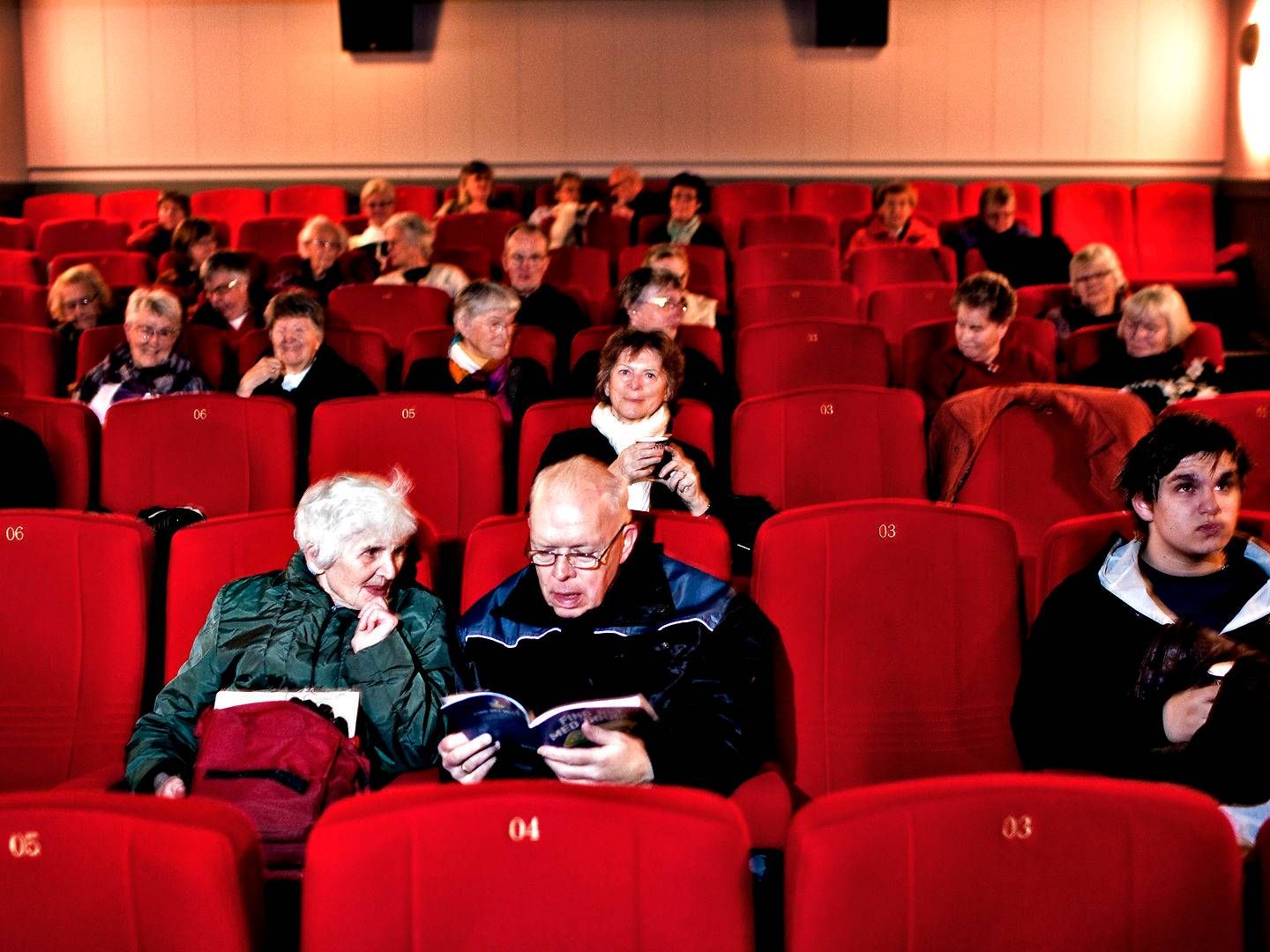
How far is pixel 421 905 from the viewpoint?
1.29m

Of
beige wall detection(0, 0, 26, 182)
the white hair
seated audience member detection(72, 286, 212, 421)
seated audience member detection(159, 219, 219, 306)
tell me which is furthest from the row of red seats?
beige wall detection(0, 0, 26, 182)

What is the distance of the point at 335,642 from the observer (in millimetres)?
2041

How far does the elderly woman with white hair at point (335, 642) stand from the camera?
1.97 meters

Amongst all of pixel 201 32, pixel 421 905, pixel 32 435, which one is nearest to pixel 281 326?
pixel 32 435

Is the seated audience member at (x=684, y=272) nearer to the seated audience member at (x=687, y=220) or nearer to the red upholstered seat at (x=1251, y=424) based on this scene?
the seated audience member at (x=687, y=220)

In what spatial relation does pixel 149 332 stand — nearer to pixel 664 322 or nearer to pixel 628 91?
pixel 664 322

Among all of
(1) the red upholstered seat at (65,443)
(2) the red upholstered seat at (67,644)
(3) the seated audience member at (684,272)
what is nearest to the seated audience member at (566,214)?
(3) the seated audience member at (684,272)

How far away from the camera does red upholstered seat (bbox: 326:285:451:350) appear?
16.0 feet

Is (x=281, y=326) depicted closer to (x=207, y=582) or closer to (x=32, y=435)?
(x=32, y=435)

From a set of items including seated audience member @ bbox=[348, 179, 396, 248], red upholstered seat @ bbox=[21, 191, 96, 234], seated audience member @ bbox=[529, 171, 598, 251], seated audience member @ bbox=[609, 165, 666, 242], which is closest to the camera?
seated audience member @ bbox=[348, 179, 396, 248]

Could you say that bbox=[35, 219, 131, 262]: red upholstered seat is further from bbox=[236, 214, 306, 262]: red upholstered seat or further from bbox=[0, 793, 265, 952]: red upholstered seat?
bbox=[0, 793, 265, 952]: red upholstered seat

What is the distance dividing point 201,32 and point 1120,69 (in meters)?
5.95

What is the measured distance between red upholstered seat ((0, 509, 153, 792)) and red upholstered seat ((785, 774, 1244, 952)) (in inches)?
58.1

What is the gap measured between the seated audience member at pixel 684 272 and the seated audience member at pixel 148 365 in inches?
59.1
